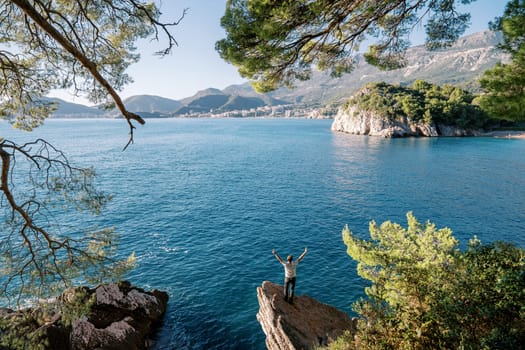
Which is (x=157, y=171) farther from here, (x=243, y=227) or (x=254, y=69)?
(x=254, y=69)

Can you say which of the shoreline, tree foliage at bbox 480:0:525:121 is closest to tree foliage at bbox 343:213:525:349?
tree foliage at bbox 480:0:525:121

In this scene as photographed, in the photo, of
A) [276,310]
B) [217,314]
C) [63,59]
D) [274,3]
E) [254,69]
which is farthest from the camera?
[217,314]

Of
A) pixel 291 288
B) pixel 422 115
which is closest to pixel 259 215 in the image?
pixel 291 288

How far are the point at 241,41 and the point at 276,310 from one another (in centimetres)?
1066

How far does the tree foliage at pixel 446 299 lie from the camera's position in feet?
20.7

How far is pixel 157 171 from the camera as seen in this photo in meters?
46.3

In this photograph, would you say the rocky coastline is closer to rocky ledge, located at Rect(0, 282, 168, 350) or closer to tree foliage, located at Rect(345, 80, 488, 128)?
tree foliage, located at Rect(345, 80, 488, 128)

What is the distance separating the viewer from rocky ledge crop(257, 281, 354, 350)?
10.9m

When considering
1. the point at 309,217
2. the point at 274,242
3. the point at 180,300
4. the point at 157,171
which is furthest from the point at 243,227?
the point at 157,171

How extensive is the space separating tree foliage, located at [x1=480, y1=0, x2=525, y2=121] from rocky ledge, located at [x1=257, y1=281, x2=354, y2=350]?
9.05 m

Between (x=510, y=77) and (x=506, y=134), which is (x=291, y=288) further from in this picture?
(x=506, y=134)

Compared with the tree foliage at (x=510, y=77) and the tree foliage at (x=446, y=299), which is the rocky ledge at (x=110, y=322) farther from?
the tree foliage at (x=510, y=77)

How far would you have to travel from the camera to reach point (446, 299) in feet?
22.0

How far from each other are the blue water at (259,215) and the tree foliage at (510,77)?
12.7m
